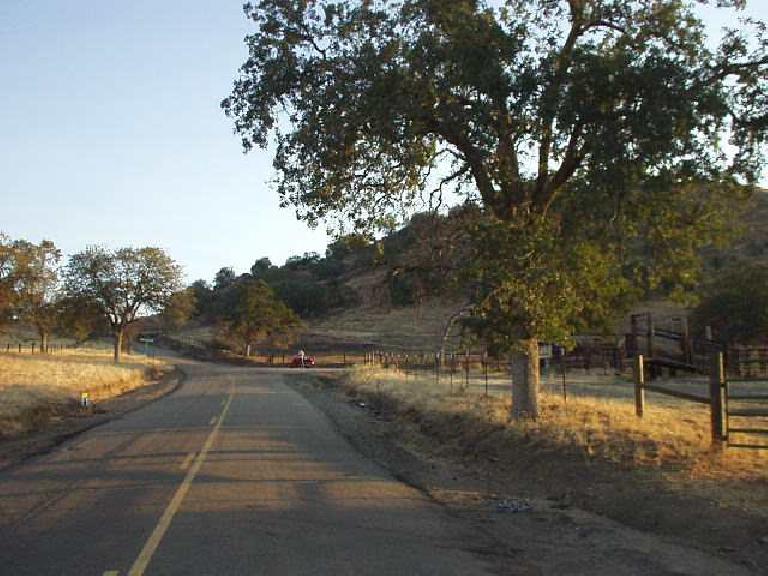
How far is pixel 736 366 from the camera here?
35812 mm

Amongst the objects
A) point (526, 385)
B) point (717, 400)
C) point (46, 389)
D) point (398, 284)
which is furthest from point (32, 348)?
point (717, 400)

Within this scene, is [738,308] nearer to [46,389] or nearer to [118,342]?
[46,389]

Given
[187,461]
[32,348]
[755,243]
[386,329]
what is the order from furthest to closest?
[386,329]
[32,348]
[755,243]
[187,461]

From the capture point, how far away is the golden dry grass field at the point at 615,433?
445 inches

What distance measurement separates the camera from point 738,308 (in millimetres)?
47375

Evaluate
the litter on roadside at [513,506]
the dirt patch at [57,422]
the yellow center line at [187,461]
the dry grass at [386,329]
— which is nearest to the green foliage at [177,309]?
the dry grass at [386,329]

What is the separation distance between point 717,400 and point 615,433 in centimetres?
184

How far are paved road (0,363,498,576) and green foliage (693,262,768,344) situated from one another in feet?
121

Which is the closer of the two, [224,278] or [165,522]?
[165,522]

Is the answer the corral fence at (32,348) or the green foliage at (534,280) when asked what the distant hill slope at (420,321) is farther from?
the green foliage at (534,280)

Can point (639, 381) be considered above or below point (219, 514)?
above

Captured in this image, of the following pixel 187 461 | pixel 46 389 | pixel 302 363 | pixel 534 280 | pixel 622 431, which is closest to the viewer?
pixel 622 431

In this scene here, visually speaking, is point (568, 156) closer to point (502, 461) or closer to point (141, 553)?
point (502, 461)

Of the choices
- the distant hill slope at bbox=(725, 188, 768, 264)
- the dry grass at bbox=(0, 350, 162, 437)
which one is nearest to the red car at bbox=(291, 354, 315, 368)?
the dry grass at bbox=(0, 350, 162, 437)
